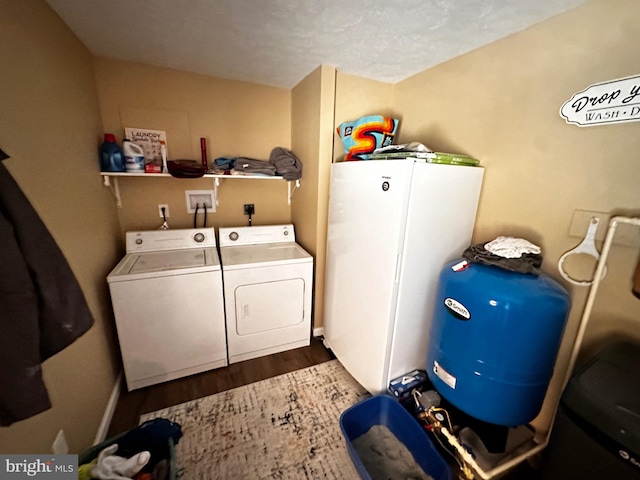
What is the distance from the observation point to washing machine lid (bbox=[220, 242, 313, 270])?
1.88 meters

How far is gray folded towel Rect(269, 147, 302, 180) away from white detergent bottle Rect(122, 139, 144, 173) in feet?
3.25

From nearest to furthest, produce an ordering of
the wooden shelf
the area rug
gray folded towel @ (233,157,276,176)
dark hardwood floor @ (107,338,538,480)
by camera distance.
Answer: the area rug → dark hardwood floor @ (107,338,538,480) → the wooden shelf → gray folded towel @ (233,157,276,176)

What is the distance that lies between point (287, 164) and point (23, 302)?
5.98 ft

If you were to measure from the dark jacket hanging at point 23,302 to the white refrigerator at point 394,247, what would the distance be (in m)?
1.33

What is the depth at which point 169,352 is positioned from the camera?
175cm

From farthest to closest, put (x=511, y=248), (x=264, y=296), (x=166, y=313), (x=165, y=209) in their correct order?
(x=165, y=209)
(x=264, y=296)
(x=166, y=313)
(x=511, y=248)

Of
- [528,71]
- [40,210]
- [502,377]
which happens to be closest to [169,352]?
[40,210]

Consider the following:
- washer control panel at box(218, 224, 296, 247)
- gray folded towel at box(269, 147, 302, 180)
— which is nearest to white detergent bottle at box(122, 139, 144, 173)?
washer control panel at box(218, 224, 296, 247)

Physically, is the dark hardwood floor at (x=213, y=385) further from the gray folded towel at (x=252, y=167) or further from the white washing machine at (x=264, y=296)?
the gray folded towel at (x=252, y=167)

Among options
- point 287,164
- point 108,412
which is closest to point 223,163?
point 287,164

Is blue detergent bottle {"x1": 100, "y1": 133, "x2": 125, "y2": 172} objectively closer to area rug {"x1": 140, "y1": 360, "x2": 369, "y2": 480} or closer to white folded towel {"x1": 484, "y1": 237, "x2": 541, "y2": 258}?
area rug {"x1": 140, "y1": 360, "x2": 369, "y2": 480}

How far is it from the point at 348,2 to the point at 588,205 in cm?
142

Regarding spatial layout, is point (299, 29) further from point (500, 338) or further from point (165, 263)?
point (500, 338)

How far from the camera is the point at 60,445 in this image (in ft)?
3.41
